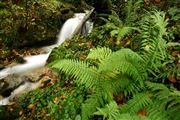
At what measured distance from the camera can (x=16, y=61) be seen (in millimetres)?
9180

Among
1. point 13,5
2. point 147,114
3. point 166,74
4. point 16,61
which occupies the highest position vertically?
point 13,5

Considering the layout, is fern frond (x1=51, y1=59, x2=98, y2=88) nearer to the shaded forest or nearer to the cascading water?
the shaded forest

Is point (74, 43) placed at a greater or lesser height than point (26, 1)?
lesser

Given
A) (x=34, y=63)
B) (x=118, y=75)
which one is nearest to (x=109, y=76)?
(x=118, y=75)

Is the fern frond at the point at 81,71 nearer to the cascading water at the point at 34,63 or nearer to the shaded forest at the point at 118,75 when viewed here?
the shaded forest at the point at 118,75

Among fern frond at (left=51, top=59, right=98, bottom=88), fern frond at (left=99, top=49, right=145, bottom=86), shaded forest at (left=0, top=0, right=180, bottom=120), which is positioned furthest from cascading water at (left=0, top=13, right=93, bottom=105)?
fern frond at (left=99, top=49, right=145, bottom=86)

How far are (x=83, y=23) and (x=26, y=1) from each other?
2517 mm

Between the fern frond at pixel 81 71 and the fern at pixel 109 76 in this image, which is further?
the fern frond at pixel 81 71

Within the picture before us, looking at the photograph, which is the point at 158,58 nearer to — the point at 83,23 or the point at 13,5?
the point at 83,23

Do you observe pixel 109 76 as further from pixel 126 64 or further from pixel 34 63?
pixel 34 63

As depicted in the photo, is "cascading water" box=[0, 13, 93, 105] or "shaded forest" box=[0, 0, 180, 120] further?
"cascading water" box=[0, 13, 93, 105]

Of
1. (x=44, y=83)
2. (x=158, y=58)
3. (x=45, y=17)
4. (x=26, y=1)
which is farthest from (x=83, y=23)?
(x=158, y=58)

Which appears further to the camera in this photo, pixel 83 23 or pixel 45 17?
pixel 45 17

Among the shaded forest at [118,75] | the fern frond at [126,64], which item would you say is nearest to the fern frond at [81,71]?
the shaded forest at [118,75]
